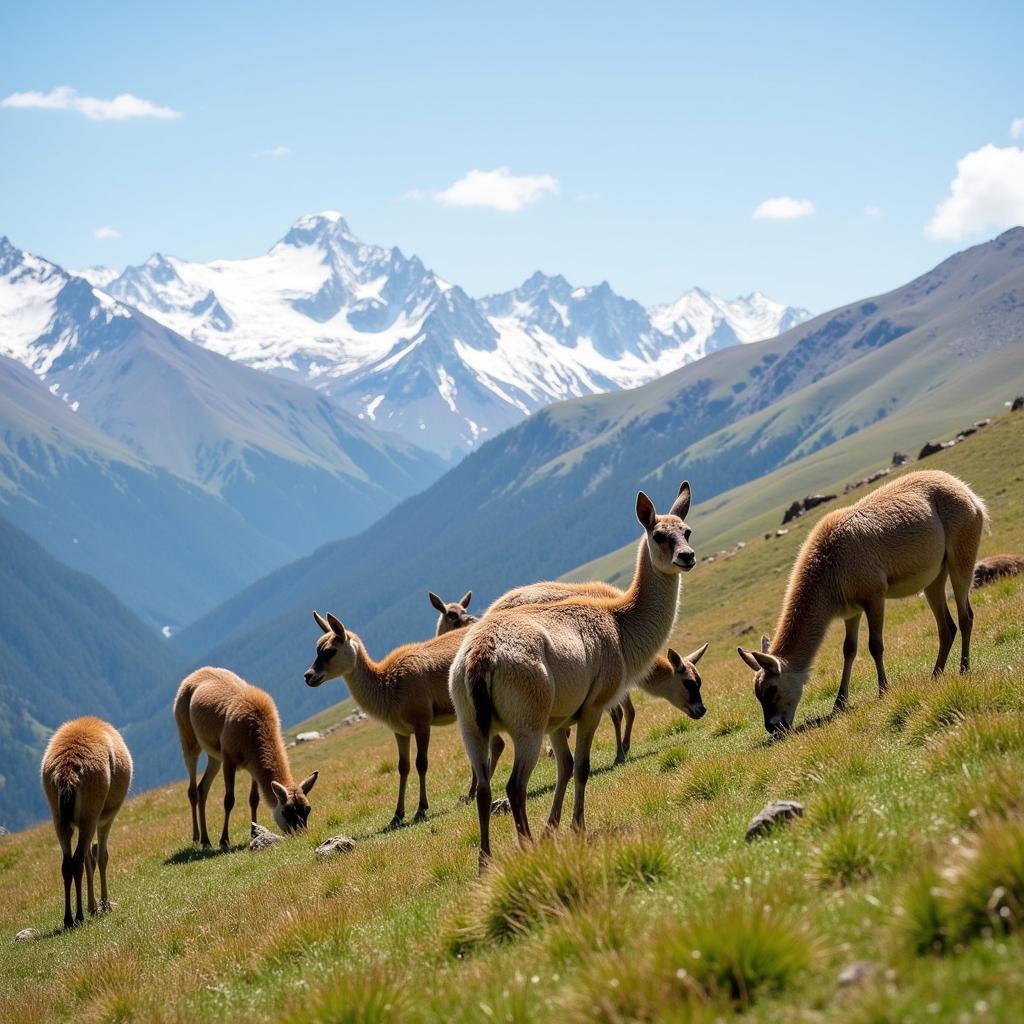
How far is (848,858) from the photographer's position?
26.4ft

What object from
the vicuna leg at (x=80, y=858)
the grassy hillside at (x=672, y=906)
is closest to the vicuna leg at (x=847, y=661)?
the grassy hillside at (x=672, y=906)

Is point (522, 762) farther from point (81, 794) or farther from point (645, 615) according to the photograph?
point (81, 794)

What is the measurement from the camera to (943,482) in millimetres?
17422

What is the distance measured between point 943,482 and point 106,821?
16226mm


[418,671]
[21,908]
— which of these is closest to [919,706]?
[418,671]

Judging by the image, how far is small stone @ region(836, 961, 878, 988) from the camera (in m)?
6.16

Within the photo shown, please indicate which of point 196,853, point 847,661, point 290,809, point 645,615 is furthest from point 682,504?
point 196,853

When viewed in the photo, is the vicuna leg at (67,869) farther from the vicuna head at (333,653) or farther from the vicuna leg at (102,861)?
the vicuna head at (333,653)

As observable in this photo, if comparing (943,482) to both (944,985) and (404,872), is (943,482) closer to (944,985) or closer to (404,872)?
(404,872)

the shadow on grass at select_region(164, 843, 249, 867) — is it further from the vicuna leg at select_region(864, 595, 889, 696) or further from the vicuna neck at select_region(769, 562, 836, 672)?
the vicuna leg at select_region(864, 595, 889, 696)

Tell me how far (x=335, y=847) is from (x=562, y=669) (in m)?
7.52

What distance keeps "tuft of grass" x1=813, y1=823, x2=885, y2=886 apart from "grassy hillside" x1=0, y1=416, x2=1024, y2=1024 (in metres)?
0.02

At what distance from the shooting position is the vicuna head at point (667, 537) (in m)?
14.1

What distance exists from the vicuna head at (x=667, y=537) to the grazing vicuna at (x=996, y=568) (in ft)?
54.3
